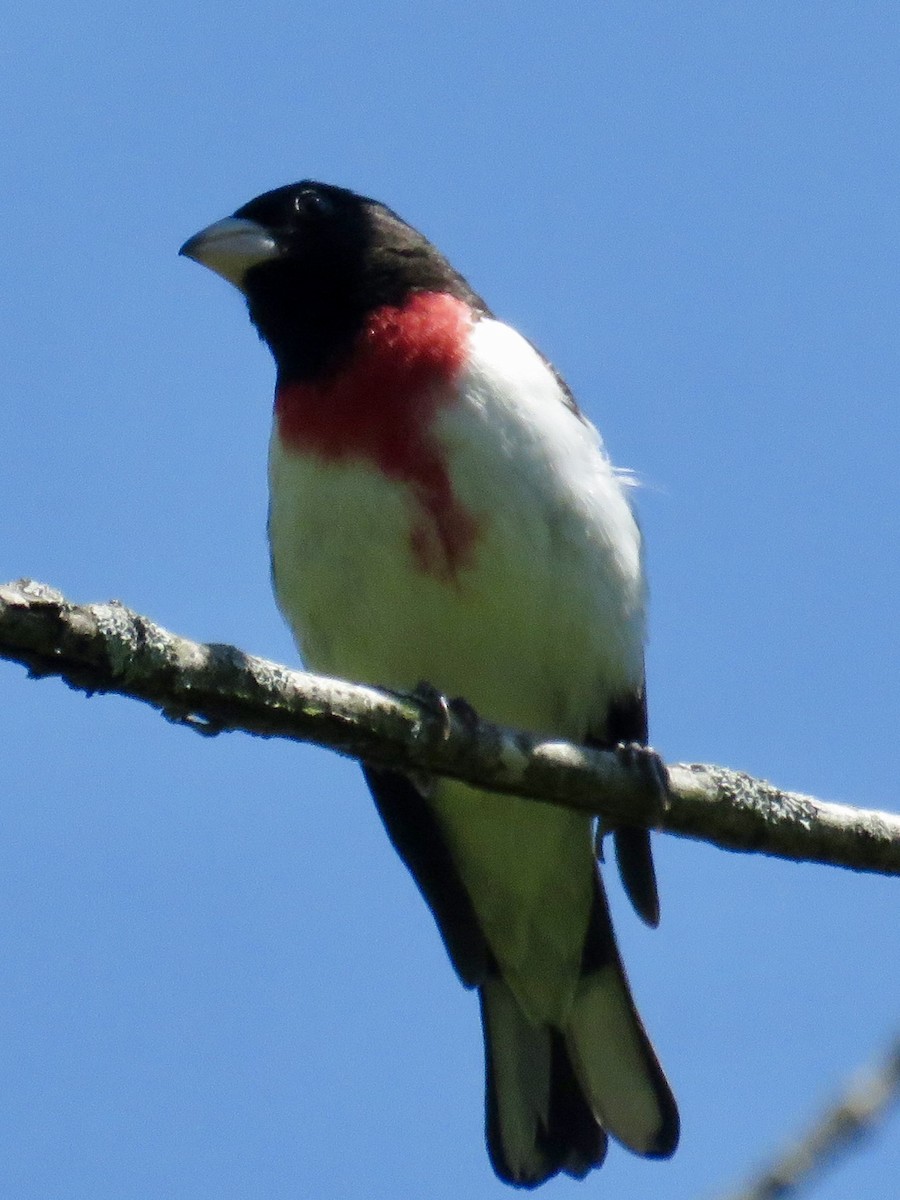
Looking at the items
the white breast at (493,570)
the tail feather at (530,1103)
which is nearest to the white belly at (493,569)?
the white breast at (493,570)

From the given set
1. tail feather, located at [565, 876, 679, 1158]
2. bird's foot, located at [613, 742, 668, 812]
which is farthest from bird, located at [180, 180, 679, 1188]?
bird's foot, located at [613, 742, 668, 812]

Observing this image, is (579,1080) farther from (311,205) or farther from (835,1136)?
(835,1136)

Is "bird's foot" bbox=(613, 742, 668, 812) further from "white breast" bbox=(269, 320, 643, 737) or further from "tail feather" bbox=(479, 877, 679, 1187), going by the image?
"tail feather" bbox=(479, 877, 679, 1187)

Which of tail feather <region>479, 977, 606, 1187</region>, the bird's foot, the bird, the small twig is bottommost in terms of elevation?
the small twig

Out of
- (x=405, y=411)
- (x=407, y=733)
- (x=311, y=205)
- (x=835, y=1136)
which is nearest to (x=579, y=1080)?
(x=405, y=411)

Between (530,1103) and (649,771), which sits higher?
(649,771)

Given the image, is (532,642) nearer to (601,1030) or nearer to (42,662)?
(601,1030)

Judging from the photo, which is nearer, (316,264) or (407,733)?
(407,733)
